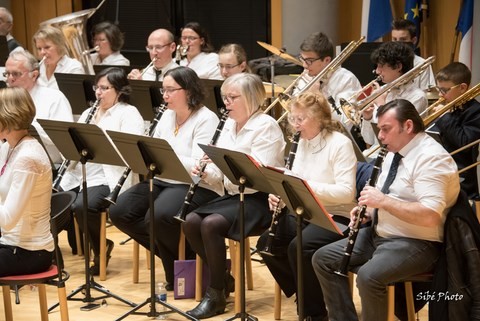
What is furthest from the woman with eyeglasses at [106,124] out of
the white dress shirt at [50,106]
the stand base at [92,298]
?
the stand base at [92,298]

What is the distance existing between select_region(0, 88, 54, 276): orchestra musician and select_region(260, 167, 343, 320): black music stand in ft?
3.70

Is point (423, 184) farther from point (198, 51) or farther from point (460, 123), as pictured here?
point (198, 51)

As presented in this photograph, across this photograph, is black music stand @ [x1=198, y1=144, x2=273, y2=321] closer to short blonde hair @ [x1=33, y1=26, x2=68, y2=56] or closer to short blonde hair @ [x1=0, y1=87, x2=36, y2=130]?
short blonde hair @ [x1=0, y1=87, x2=36, y2=130]

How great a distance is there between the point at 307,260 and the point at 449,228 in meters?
0.91

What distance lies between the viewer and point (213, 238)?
5.14 meters

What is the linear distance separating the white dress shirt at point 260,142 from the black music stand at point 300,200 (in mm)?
891

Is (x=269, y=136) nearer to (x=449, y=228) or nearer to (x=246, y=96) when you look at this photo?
(x=246, y=96)

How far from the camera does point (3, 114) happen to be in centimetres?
438

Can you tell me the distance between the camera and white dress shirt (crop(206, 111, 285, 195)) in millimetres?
5125

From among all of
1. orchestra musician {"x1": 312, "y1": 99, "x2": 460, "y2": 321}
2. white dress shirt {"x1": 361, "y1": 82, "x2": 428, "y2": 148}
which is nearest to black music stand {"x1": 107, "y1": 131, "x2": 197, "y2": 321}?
orchestra musician {"x1": 312, "y1": 99, "x2": 460, "y2": 321}

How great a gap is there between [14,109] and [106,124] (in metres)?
1.59

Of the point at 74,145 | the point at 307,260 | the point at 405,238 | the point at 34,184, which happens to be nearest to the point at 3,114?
the point at 34,184

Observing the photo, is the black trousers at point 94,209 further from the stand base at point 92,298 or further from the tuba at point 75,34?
the tuba at point 75,34

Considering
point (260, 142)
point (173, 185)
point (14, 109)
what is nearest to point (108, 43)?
point (173, 185)
